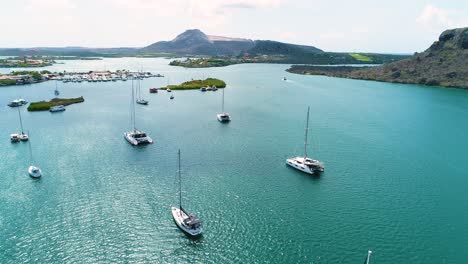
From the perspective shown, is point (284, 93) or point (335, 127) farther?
point (284, 93)

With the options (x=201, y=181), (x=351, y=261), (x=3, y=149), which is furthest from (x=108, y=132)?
(x=351, y=261)

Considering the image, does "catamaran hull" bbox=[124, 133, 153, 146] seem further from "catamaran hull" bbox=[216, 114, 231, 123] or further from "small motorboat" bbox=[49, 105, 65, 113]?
"small motorboat" bbox=[49, 105, 65, 113]

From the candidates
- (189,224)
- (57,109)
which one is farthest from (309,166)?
(57,109)

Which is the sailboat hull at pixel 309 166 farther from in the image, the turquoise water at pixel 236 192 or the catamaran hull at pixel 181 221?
the catamaran hull at pixel 181 221

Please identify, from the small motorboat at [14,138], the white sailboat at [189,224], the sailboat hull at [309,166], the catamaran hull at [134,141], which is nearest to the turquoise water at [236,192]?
the white sailboat at [189,224]

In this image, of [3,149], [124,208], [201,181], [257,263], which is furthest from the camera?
[3,149]

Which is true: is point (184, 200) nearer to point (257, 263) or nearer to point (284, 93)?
point (257, 263)

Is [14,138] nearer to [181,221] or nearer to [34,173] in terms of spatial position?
[34,173]
